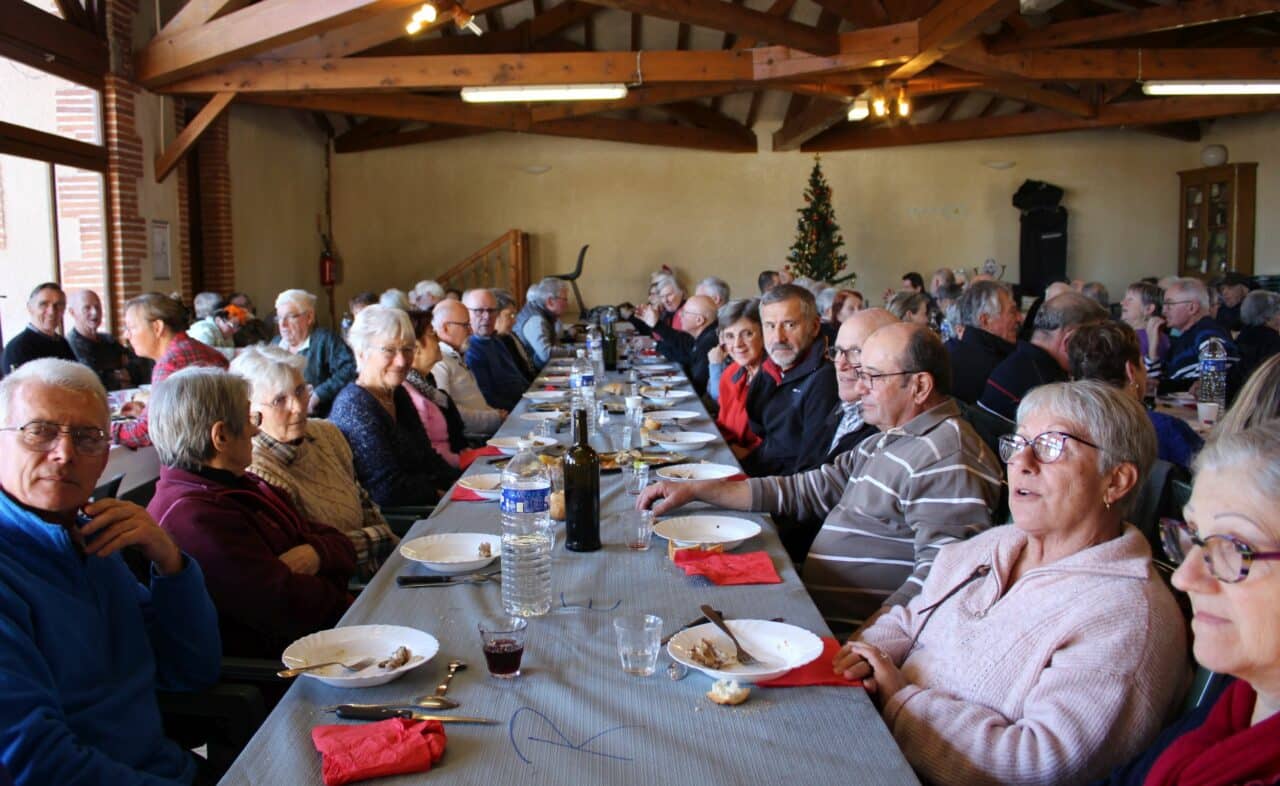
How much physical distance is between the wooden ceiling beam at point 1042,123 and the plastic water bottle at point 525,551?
1190cm

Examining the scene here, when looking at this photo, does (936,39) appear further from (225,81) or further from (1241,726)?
(1241,726)

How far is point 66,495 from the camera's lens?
1.78 m

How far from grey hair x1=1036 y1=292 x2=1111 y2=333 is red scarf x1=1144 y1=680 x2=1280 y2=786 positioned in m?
2.93

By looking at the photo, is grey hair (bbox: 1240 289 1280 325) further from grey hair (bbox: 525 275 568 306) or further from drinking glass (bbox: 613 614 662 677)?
drinking glass (bbox: 613 614 662 677)

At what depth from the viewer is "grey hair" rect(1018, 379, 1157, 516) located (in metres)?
1.72

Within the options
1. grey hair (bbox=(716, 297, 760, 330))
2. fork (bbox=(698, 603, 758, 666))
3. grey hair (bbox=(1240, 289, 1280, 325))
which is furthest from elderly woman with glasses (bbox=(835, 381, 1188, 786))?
grey hair (bbox=(1240, 289, 1280, 325))

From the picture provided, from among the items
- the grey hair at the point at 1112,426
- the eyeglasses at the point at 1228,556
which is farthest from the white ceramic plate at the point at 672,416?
the eyeglasses at the point at 1228,556

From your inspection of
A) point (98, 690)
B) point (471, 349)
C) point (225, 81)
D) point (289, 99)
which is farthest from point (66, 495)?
point (289, 99)

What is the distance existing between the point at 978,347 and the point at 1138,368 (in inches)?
49.6

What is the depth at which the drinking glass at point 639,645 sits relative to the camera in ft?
5.57

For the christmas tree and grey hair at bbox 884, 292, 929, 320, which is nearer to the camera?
grey hair at bbox 884, 292, 929, 320

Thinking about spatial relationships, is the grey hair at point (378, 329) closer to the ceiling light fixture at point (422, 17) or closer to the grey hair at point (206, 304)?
the ceiling light fixture at point (422, 17)

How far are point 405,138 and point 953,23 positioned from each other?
8.91m

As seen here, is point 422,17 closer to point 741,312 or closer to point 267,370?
point 741,312
